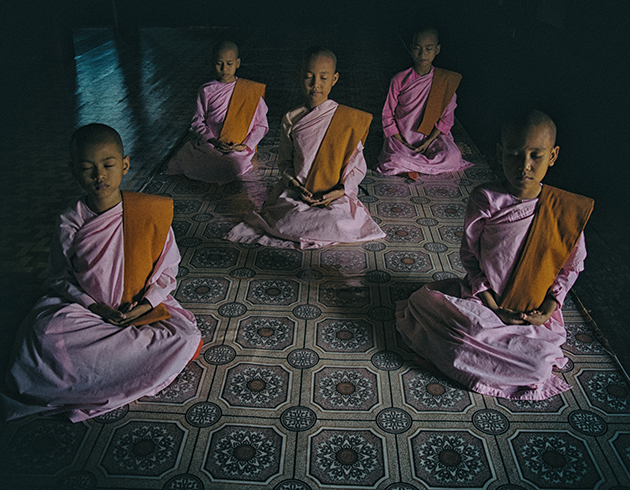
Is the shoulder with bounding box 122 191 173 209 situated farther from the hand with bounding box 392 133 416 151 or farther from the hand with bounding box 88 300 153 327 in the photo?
the hand with bounding box 392 133 416 151

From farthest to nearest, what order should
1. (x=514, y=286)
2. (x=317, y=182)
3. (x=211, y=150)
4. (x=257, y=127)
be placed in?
(x=257, y=127) → (x=211, y=150) → (x=317, y=182) → (x=514, y=286)

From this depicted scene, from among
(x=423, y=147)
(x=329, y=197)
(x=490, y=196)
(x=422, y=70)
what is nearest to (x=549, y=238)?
(x=490, y=196)

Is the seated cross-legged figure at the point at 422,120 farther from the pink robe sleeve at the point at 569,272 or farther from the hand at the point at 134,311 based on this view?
the hand at the point at 134,311

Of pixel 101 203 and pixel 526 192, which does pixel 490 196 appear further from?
pixel 101 203

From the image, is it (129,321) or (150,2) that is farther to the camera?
(150,2)

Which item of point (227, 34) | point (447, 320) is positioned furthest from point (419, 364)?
point (227, 34)

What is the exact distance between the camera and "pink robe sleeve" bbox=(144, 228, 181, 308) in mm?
2294

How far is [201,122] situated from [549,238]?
2996 mm

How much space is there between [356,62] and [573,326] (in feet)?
22.5

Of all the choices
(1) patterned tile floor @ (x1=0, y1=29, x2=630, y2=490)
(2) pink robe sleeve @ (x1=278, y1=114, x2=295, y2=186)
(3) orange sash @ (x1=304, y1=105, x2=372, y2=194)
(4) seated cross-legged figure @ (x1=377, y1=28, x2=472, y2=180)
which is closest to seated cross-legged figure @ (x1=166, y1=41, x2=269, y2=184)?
(1) patterned tile floor @ (x1=0, y1=29, x2=630, y2=490)

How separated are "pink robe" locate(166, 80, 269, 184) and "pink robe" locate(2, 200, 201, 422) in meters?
2.07

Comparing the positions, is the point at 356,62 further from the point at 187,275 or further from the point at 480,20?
the point at 187,275

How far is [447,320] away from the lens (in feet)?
7.73

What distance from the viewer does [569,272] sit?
227cm
